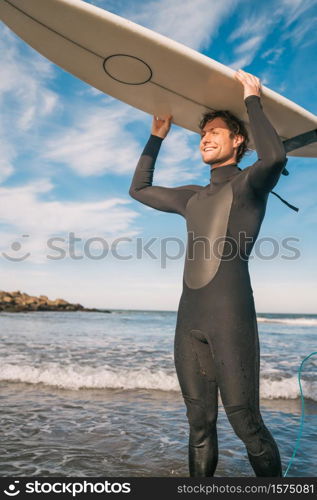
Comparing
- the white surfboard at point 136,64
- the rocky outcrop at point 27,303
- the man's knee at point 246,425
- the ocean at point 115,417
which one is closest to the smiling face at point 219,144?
the white surfboard at point 136,64

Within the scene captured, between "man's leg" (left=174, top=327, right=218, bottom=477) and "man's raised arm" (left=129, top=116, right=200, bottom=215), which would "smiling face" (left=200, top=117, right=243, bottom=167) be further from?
"man's leg" (left=174, top=327, right=218, bottom=477)

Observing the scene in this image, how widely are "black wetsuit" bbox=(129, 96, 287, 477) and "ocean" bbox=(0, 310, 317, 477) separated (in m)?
1.33

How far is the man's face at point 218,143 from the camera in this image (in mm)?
2221

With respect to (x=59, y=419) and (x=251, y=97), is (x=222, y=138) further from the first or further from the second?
(x=59, y=419)

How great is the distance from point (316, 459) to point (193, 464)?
1.88 metres

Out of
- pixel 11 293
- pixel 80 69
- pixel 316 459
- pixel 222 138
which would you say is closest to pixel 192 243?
pixel 222 138

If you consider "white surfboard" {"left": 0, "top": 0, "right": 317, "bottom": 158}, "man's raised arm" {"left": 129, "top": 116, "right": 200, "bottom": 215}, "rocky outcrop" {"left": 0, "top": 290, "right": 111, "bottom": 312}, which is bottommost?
"rocky outcrop" {"left": 0, "top": 290, "right": 111, "bottom": 312}

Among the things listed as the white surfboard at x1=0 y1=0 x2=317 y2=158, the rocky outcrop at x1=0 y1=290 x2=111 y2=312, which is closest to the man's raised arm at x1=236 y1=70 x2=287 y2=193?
the white surfboard at x1=0 y1=0 x2=317 y2=158

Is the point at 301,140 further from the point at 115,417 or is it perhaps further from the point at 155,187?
the point at 115,417

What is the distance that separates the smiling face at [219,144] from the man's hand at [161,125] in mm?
444

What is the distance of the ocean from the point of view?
3.17 m

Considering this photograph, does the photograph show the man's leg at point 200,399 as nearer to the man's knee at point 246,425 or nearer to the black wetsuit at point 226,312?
the black wetsuit at point 226,312

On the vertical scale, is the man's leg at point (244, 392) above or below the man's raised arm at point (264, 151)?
below

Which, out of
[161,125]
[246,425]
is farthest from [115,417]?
[161,125]
